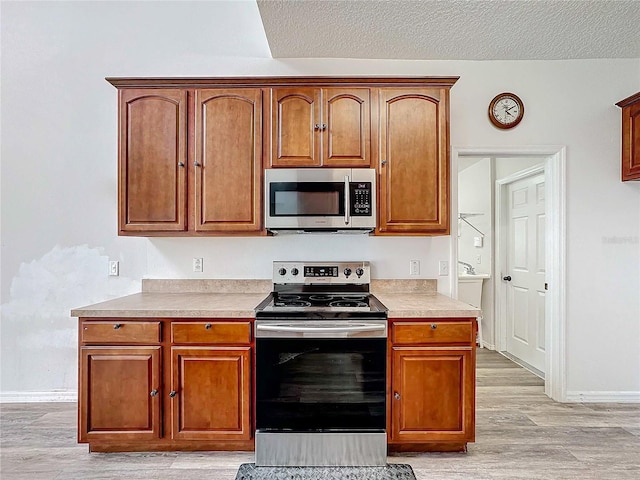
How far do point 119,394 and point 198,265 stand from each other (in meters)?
1.02

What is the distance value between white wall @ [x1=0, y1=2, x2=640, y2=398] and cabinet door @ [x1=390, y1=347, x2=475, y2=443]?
0.85 meters

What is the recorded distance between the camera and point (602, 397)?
290cm

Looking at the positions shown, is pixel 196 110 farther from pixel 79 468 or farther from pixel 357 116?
pixel 79 468

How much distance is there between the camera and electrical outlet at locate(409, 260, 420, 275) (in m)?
2.88

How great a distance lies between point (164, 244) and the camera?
2.91m

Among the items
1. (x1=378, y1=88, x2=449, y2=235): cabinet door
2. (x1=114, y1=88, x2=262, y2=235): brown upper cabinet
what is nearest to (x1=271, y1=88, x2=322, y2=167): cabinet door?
(x1=114, y1=88, x2=262, y2=235): brown upper cabinet

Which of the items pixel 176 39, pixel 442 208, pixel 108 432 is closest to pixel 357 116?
pixel 442 208

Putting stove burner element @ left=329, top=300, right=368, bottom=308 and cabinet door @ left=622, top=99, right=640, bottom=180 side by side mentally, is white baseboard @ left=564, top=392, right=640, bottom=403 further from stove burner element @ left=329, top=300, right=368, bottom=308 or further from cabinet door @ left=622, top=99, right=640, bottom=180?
stove burner element @ left=329, top=300, right=368, bottom=308

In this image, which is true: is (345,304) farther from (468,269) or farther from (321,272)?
(468,269)

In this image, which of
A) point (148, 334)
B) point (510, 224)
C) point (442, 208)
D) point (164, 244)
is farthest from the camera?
point (510, 224)

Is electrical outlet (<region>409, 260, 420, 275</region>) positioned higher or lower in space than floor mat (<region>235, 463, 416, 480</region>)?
higher

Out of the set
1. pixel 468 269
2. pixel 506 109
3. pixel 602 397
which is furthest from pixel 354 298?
pixel 468 269

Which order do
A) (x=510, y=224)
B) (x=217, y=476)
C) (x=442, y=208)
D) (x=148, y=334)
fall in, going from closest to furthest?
(x=217, y=476)
(x=148, y=334)
(x=442, y=208)
(x=510, y=224)

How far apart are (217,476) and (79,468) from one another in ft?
2.63
